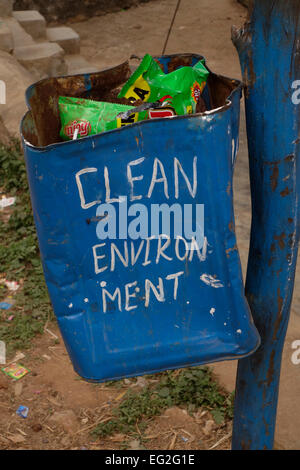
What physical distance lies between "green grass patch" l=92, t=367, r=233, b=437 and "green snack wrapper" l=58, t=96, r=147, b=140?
1674mm

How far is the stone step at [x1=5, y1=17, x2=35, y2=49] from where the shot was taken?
6.93 m

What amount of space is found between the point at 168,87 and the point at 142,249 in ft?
Result: 1.47

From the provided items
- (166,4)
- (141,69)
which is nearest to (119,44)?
(166,4)

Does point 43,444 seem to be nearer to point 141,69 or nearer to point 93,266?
point 93,266

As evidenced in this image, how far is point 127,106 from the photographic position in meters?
1.64

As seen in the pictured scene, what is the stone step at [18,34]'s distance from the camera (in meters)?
6.93

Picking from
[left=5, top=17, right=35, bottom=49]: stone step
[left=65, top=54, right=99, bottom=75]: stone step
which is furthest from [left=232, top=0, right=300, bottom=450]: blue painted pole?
[left=65, top=54, right=99, bottom=75]: stone step

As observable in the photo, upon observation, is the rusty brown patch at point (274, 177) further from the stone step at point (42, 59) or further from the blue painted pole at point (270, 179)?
the stone step at point (42, 59)

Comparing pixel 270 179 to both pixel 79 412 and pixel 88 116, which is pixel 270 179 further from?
pixel 79 412

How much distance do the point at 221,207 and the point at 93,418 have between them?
5.90 feet

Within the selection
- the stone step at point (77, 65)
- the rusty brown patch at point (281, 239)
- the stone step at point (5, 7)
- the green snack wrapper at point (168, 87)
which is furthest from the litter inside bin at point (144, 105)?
the stone step at point (5, 7)

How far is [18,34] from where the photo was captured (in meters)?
7.11

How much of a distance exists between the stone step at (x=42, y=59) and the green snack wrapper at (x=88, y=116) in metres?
5.05

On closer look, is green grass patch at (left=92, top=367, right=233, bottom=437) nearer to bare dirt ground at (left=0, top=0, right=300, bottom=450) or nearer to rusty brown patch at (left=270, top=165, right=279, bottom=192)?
bare dirt ground at (left=0, top=0, right=300, bottom=450)
